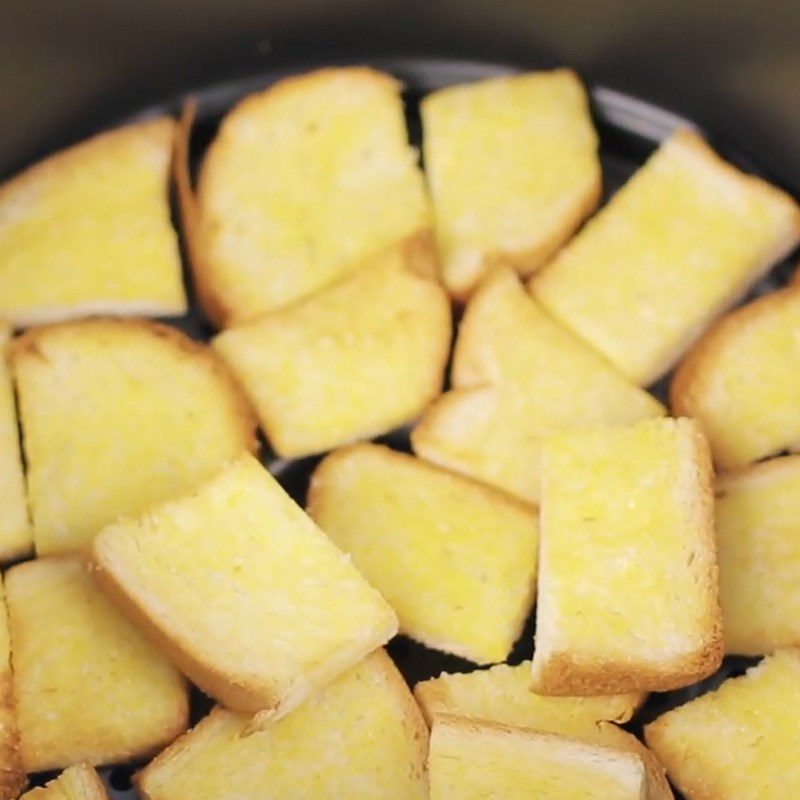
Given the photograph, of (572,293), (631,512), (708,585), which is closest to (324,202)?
(572,293)

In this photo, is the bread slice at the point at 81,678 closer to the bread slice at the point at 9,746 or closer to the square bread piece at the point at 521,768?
the bread slice at the point at 9,746

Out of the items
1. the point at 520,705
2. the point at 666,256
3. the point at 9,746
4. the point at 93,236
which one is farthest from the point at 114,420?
the point at 666,256

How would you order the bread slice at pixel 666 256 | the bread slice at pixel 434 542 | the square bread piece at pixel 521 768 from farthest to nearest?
the bread slice at pixel 666 256
the bread slice at pixel 434 542
the square bread piece at pixel 521 768

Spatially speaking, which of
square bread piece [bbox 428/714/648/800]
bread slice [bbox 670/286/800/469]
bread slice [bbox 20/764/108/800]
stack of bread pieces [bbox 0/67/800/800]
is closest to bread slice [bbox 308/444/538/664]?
stack of bread pieces [bbox 0/67/800/800]

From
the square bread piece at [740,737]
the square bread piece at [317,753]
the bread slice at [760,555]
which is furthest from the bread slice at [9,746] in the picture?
the bread slice at [760,555]

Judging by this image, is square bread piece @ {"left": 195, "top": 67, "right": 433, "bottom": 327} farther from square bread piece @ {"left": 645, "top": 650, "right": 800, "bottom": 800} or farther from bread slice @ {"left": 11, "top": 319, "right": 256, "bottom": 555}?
square bread piece @ {"left": 645, "top": 650, "right": 800, "bottom": 800}

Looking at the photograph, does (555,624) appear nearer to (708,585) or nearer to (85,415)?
(708,585)
